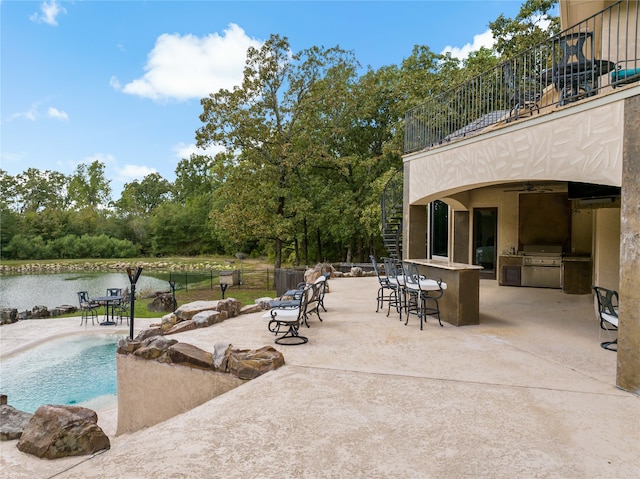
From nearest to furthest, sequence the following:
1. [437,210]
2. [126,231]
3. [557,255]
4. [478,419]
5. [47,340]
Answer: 1. [478,419]
2. [557,255]
3. [47,340]
4. [437,210]
5. [126,231]

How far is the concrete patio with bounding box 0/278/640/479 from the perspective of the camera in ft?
8.55

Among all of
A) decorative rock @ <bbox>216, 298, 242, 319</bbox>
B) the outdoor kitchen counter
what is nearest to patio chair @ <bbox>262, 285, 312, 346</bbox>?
decorative rock @ <bbox>216, 298, 242, 319</bbox>

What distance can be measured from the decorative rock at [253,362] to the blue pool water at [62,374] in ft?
15.9

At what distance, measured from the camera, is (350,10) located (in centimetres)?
1845

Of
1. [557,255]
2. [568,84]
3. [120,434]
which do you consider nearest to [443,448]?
[120,434]

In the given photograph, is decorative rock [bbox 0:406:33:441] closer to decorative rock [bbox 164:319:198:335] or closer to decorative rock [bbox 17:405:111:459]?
decorative rock [bbox 17:405:111:459]

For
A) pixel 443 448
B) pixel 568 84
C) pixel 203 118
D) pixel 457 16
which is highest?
pixel 457 16

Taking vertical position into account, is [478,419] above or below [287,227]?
below

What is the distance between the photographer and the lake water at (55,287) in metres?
18.5

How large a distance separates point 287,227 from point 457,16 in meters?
12.5

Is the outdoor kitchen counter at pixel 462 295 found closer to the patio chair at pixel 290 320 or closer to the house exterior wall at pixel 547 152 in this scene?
the house exterior wall at pixel 547 152

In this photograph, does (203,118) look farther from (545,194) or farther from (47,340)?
(545,194)

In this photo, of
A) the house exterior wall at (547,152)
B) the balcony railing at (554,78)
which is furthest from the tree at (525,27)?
the house exterior wall at (547,152)

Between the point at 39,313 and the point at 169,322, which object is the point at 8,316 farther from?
the point at 169,322
